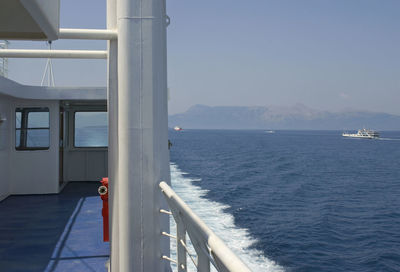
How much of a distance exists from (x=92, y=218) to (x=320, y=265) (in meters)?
8.85

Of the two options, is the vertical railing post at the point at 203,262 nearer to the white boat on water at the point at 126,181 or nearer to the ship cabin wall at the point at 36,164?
the white boat on water at the point at 126,181

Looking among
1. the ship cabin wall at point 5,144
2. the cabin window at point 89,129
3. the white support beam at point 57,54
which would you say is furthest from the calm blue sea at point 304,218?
the white support beam at point 57,54

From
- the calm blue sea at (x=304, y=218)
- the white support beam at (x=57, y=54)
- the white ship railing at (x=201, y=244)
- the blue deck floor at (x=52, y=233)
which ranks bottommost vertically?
the calm blue sea at (x=304, y=218)

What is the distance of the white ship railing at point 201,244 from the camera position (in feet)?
3.59

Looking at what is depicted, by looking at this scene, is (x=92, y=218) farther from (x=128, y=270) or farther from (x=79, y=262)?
(x=128, y=270)

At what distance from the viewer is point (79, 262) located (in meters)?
3.88

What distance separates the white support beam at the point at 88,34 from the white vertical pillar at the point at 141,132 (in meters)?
0.11

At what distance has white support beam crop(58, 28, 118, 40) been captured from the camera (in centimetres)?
237

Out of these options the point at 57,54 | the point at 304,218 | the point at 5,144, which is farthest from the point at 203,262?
the point at 304,218

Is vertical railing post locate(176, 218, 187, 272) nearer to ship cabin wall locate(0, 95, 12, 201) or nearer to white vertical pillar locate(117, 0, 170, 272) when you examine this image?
white vertical pillar locate(117, 0, 170, 272)

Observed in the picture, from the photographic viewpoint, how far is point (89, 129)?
9.21 meters

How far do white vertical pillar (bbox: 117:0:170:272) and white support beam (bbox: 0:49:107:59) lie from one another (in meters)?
0.63

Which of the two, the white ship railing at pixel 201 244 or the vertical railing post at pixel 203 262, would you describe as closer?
the white ship railing at pixel 201 244

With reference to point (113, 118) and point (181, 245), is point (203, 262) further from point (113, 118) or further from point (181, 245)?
point (113, 118)
